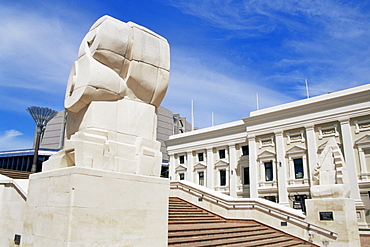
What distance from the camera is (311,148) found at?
26594 millimetres

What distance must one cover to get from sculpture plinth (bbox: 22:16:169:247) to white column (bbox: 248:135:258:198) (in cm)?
2479

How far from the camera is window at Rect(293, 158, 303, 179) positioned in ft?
89.8

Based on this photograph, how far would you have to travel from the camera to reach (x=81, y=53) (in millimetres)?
6418

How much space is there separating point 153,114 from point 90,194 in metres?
2.32

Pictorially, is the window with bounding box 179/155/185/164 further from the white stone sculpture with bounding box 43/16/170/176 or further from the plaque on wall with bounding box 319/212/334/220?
the white stone sculpture with bounding box 43/16/170/176

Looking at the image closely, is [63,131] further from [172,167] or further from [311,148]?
[311,148]

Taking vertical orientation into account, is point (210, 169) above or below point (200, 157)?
Answer: below

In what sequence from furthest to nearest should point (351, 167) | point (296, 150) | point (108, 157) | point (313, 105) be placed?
point (296, 150), point (313, 105), point (351, 167), point (108, 157)

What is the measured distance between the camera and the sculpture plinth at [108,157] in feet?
16.8

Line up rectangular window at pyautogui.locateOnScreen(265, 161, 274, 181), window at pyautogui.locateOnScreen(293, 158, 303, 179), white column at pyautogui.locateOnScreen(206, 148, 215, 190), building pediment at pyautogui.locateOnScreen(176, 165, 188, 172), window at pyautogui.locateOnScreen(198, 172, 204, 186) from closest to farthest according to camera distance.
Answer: window at pyautogui.locateOnScreen(293, 158, 303, 179), rectangular window at pyautogui.locateOnScreen(265, 161, 274, 181), white column at pyautogui.locateOnScreen(206, 148, 215, 190), window at pyautogui.locateOnScreen(198, 172, 204, 186), building pediment at pyautogui.locateOnScreen(176, 165, 188, 172)

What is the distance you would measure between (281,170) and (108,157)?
978 inches

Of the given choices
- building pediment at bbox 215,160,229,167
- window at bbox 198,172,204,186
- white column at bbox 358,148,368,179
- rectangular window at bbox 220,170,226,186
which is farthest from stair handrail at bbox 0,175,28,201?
window at bbox 198,172,204,186

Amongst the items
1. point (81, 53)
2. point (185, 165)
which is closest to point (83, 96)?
point (81, 53)

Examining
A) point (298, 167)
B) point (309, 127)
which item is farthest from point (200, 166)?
point (309, 127)
